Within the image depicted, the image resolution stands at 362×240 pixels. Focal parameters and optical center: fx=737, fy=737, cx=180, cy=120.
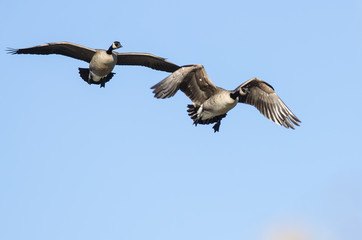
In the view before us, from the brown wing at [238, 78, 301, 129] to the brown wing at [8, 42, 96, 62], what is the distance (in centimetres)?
665

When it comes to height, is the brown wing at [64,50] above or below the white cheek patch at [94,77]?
above

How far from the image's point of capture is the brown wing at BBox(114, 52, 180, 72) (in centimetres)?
2923

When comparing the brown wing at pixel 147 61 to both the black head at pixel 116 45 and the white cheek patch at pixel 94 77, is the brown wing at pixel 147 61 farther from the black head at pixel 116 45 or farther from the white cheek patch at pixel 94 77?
the white cheek patch at pixel 94 77

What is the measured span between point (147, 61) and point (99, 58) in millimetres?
2056

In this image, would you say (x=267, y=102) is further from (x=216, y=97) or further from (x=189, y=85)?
(x=189, y=85)

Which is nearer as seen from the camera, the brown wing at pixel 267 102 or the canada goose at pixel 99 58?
the brown wing at pixel 267 102

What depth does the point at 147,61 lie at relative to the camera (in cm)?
2969

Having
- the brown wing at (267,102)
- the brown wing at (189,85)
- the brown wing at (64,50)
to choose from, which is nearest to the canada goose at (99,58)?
the brown wing at (64,50)

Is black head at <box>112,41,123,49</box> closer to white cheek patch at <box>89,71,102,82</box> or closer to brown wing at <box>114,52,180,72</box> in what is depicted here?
brown wing at <box>114,52,180,72</box>

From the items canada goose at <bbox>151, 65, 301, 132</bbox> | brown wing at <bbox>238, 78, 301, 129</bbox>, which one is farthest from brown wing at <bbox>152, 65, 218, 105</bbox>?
brown wing at <bbox>238, 78, 301, 129</bbox>

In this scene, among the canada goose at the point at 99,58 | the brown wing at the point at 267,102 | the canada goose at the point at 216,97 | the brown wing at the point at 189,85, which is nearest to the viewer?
the brown wing at the point at 189,85

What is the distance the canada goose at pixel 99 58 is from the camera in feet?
94.5

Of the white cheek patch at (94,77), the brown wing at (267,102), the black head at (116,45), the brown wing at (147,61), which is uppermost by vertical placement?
the black head at (116,45)

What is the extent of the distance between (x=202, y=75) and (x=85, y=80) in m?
5.76
